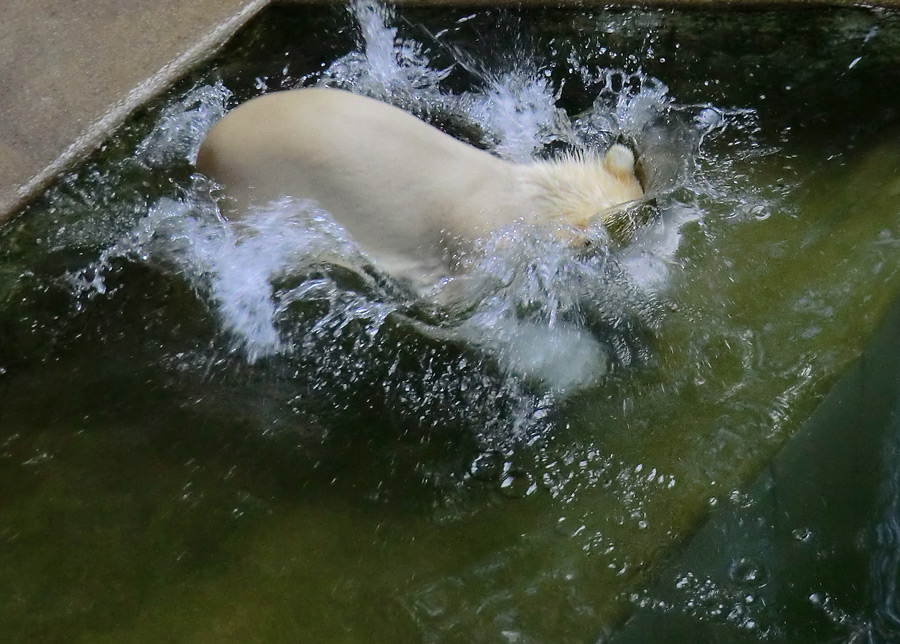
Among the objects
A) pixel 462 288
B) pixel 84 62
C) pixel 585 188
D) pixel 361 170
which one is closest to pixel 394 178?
pixel 361 170

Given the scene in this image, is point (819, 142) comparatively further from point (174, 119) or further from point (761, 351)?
point (174, 119)

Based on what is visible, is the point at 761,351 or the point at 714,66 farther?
the point at 714,66

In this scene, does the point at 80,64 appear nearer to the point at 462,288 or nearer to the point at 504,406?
the point at 462,288

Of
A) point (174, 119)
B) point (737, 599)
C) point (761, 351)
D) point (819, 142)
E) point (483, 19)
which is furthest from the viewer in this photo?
point (483, 19)

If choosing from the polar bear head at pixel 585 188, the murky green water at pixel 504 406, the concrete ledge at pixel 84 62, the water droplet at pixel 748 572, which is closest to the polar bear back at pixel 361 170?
the polar bear head at pixel 585 188

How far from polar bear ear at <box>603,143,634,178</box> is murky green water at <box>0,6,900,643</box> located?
0.35ft

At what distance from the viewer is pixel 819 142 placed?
2703 millimetres

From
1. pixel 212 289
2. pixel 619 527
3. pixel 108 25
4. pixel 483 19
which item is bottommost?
pixel 619 527

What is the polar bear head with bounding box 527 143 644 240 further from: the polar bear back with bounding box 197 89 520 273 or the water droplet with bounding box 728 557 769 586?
the water droplet with bounding box 728 557 769 586

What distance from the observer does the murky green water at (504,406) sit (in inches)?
76.1

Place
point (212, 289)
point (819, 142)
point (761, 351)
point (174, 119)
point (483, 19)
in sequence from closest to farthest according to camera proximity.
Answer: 1. point (761, 351)
2. point (212, 289)
3. point (819, 142)
4. point (174, 119)
5. point (483, 19)

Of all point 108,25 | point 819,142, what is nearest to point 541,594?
point 819,142

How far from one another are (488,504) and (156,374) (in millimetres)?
1054

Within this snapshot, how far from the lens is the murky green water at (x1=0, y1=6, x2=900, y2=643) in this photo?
1.93 m
